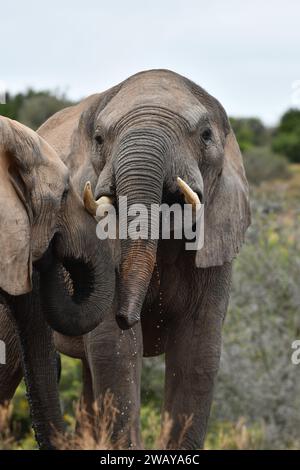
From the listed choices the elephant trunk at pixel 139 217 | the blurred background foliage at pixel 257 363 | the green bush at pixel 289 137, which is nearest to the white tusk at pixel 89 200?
the elephant trunk at pixel 139 217

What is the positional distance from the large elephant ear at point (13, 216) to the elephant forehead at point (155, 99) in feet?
3.55

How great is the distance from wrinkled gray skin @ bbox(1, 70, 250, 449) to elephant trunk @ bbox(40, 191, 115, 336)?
0.56ft

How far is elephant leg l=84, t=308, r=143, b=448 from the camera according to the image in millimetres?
8448

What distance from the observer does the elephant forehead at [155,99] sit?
823 centimetres

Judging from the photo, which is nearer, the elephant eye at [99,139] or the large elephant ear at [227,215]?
the elephant eye at [99,139]

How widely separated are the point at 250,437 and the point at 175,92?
489 cm

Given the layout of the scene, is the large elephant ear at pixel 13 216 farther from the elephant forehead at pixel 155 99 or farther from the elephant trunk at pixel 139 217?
the elephant forehead at pixel 155 99

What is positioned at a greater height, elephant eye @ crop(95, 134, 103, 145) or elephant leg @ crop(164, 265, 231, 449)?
elephant eye @ crop(95, 134, 103, 145)

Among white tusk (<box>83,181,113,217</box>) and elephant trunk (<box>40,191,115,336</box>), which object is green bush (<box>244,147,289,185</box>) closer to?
white tusk (<box>83,181,113,217</box>)

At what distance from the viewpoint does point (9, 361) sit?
927cm

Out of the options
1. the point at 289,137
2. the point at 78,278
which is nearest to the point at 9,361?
the point at 78,278

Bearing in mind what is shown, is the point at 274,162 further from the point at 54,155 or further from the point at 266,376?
the point at 54,155

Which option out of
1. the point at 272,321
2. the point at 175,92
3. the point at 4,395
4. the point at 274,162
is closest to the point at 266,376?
the point at 272,321

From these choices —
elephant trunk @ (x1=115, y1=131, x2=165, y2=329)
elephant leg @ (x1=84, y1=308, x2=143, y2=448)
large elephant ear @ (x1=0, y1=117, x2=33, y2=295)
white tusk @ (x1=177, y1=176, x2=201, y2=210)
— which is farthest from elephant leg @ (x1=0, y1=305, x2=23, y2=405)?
large elephant ear @ (x1=0, y1=117, x2=33, y2=295)
